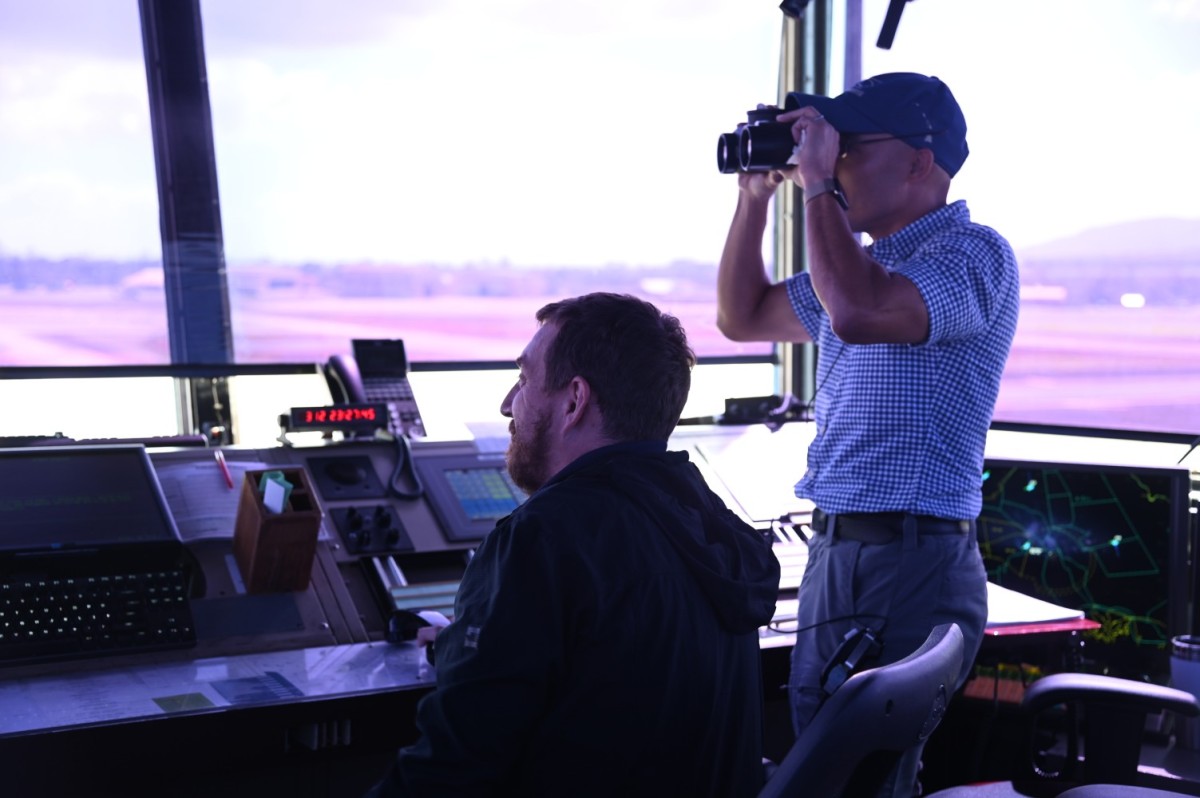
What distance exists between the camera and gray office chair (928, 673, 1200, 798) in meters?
1.89

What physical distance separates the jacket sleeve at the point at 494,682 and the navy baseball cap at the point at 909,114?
1079 millimetres

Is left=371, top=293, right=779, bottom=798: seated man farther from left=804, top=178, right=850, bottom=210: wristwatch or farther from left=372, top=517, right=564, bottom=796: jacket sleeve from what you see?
left=804, top=178, right=850, bottom=210: wristwatch

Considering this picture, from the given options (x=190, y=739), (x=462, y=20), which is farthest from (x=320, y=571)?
(x=462, y=20)

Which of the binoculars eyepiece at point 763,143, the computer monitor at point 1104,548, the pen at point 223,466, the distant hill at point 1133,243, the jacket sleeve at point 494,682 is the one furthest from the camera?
the distant hill at point 1133,243

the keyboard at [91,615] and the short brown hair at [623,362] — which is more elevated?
the short brown hair at [623,362]

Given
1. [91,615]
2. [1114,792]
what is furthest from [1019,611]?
[91,615]

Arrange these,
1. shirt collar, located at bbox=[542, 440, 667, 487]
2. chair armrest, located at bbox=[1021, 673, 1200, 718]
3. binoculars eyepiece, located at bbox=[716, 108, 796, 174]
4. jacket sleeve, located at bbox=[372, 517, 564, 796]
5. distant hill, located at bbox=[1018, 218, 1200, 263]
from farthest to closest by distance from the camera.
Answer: distant hill, located at bbox=[1018, 218, 1200, 263] → binoculars eyepiece, located at bbox=[716, 108, 796, 174] → chair armrest, located at bbox=[1021, 673, 1200, 718] → shirt collar, located at bbox=[542, 440, 667, 487] → jacket sleeve, located at bbox=[372, 517, 564, 796]

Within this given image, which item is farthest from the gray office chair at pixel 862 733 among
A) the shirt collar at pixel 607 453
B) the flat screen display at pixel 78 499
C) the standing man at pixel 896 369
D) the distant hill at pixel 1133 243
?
the distant hill at pixel 1133 243

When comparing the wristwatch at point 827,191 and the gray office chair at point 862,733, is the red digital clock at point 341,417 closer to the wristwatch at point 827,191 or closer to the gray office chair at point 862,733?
the wristwatch at point 827,191

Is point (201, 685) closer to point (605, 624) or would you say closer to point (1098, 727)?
point (605, 624)

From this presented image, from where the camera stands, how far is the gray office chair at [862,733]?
36.9 inches

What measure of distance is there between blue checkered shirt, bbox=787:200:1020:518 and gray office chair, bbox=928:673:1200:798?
35 cm

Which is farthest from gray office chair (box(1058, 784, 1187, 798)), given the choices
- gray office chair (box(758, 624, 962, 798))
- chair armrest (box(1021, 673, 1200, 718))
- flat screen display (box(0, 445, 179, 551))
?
flat screen display (box(0, 445, 179, 551))

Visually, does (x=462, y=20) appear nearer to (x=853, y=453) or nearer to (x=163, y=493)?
(x=163, y=493)
